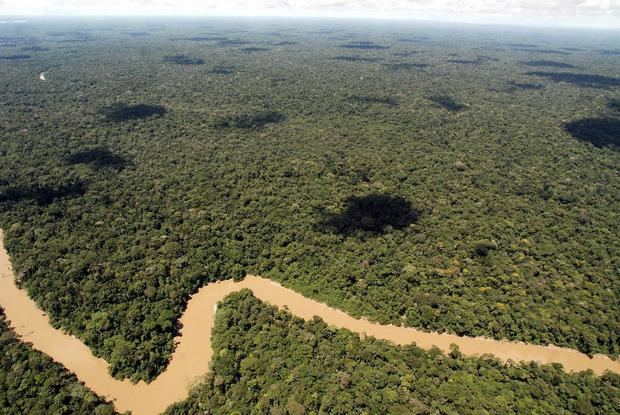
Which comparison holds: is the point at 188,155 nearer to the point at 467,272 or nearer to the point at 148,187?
the point at 148,187

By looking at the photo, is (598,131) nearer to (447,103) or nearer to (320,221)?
(447,103)

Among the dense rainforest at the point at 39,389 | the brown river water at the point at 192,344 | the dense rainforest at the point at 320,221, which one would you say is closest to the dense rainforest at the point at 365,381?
the brown river water at the point at 192,344

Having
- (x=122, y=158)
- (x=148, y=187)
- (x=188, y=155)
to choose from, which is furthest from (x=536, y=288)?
(x=122, y=158)

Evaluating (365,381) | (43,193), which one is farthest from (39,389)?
(43,193)

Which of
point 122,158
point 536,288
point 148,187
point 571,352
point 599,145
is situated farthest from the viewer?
point 599,145

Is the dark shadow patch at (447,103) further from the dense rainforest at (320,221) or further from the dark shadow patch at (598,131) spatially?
the dark shadow patch at (598,131)

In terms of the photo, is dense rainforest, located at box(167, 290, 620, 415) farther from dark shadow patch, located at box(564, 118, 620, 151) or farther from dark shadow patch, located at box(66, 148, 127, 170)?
dark shadow patch, located at box(564, 118, 620, 151)
